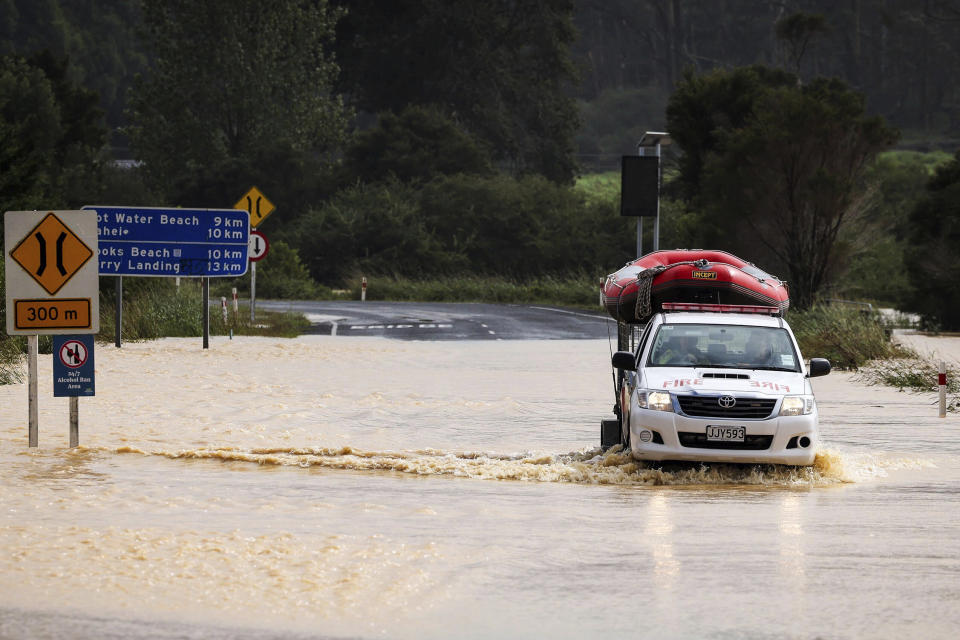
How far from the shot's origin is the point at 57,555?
33.7 feet

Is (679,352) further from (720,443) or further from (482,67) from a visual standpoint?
(482,67)

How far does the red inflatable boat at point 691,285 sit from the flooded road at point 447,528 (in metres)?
1.73

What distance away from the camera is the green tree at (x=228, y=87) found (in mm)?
77125

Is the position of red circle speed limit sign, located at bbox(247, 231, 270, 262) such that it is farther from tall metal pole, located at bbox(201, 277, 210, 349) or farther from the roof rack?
the roof rack

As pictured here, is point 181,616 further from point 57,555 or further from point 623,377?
point 623,377

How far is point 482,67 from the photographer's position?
3524 inches

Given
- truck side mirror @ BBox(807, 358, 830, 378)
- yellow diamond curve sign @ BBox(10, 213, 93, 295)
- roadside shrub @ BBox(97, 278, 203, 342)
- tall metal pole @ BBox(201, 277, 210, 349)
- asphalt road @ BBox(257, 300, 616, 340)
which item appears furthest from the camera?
asphalt road @ BBox(257, 300, 616, 340)

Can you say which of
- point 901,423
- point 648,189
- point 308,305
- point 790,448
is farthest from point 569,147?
point 790,448

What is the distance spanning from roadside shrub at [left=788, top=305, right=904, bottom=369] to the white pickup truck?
13.9 meters

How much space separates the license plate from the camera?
13.9 m

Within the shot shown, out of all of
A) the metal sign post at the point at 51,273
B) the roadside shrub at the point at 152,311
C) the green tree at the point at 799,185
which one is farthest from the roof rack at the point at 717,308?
the green tree at the point at 799,185

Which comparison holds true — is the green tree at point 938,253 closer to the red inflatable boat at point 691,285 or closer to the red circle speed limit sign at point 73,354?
the red inflatable boat at point 691,285

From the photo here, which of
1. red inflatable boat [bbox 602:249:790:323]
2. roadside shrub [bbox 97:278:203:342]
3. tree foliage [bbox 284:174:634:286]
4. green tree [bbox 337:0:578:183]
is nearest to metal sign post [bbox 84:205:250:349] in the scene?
roadside shrub [bbox 97:278:203:342]

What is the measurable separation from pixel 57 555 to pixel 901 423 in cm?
1250
